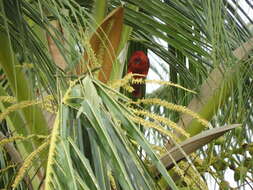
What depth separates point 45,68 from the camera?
116 centimetres

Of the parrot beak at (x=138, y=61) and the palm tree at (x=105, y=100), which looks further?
the parrot beak at (x=138, y=61)

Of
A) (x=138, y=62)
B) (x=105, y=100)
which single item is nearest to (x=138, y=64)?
(x=138, y=62)

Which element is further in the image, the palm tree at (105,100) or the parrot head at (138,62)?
the parrot head at (138,62)

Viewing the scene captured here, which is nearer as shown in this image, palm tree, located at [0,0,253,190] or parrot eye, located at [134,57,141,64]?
palm tree, located at [0,0,253,190]

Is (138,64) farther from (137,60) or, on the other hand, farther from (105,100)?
(105,100)

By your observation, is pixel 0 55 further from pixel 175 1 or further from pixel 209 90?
pixel 209 90

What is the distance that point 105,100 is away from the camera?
0.94 meters

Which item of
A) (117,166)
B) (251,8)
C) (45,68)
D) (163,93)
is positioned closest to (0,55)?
(45,68)

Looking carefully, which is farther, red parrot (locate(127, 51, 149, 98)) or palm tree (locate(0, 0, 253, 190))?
red parrot (locate(127, 51, 149, 98))

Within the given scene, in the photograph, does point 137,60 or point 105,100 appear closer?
point 105,100

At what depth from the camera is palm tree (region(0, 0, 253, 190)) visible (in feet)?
2.78

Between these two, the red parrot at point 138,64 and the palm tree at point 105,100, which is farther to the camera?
the red parrot at point 138,64

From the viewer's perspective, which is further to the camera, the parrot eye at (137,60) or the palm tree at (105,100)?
the parrot eye at (137,60)

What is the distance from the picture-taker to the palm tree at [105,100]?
33.3 inches
